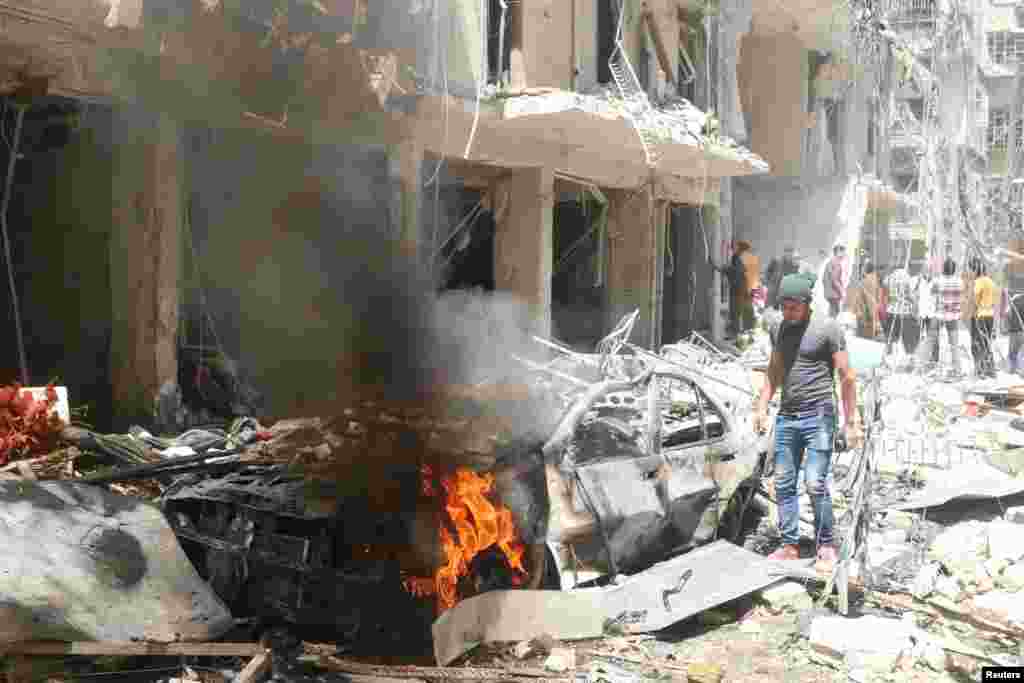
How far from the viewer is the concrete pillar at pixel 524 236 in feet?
46.5

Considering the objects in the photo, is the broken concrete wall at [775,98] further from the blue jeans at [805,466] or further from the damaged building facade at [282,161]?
the blue jeans at [805,466]

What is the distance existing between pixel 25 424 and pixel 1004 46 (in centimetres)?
3694

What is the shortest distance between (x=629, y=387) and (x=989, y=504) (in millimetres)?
4346

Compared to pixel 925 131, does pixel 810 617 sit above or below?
below

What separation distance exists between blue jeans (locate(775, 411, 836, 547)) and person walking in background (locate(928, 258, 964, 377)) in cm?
1014

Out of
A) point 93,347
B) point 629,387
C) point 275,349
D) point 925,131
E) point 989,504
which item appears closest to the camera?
point 629,387

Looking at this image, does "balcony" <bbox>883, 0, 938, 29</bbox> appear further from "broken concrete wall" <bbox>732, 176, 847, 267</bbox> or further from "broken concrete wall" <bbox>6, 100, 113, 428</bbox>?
"broken concrete wall" <bbox>6, 100, 113, 428</bbox>

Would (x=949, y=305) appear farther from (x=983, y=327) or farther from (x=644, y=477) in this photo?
(x=644, y=477)

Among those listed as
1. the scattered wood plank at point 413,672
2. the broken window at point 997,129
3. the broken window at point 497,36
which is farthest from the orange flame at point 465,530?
the broken window at point 997,129

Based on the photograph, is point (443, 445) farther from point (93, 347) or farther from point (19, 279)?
point (19, 279)

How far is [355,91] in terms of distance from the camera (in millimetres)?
10539

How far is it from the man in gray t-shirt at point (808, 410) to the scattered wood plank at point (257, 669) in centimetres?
368

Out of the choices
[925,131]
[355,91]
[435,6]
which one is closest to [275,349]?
[355,91]

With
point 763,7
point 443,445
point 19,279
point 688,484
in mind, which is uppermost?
point 763,7
